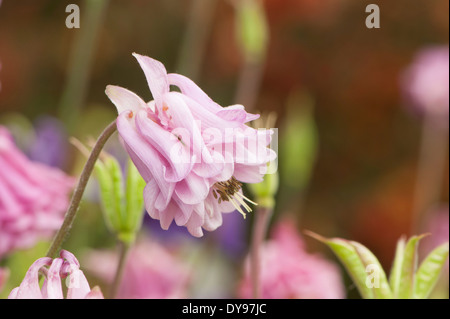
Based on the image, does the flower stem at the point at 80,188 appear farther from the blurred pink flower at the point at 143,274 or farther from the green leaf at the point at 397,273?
the blurred pink flower at the point at 143,274

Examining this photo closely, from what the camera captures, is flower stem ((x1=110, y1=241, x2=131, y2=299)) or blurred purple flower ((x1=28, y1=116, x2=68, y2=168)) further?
blurred purple flower ((x1=28, y1=116, x2=68, y2=168))

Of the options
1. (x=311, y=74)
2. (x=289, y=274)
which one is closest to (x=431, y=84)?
(x=311, y=74)

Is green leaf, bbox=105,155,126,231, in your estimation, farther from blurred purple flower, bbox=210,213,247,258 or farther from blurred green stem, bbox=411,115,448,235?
blurred green stem, bbox=411,115,448,235

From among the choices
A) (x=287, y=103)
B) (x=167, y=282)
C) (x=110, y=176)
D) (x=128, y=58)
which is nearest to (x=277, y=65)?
(x=287, y=103)

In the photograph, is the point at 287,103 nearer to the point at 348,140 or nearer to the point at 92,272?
the point at 348,140

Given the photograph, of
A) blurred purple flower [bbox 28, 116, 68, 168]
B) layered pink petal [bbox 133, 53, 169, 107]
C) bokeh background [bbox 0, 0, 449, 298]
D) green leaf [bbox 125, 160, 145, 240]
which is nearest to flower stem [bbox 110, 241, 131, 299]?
green leaf [bbox 125, 160, 145, 240]

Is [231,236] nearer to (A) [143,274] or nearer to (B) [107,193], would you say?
(A) [143,274]
